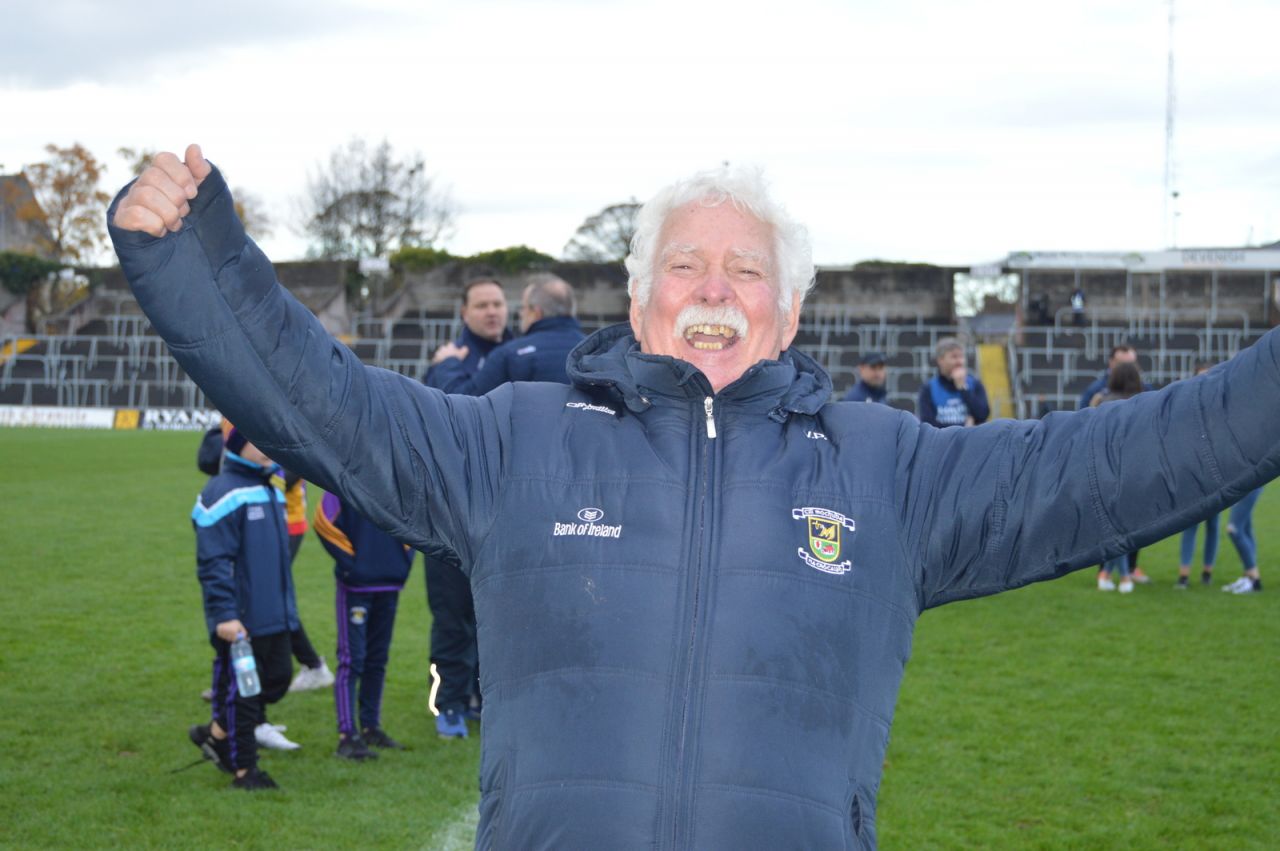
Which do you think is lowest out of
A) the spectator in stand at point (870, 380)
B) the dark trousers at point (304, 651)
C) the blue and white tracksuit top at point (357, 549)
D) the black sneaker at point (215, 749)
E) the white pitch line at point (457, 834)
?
the white pitch line at point (457, 834)

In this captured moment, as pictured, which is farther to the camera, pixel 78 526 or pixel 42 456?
pixel 42 456

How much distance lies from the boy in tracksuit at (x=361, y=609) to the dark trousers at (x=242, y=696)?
0.55 meters

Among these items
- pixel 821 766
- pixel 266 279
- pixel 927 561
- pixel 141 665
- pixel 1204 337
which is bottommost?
pixel 141 665

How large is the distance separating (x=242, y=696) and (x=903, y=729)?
11.7 ft

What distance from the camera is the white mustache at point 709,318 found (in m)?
2.64

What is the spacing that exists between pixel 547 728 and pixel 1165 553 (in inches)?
543

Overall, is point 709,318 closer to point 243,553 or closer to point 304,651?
point 243,553

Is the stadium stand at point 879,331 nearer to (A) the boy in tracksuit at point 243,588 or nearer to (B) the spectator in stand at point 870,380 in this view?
(B) the spectator in stand at point 870,380

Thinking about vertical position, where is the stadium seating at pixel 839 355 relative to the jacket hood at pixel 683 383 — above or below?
above

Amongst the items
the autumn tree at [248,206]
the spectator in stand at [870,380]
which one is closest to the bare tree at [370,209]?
the autumn tree at [248,206]

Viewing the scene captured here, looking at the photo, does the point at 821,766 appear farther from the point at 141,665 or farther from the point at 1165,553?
the point at 1165,553

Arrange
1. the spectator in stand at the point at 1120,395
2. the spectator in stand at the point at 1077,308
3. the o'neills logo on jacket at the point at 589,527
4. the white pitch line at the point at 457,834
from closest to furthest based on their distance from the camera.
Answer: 1. the o'neills logo on jacket at the point at 589,527
2. the white pitch line at the point at 457,834
3. the spectator in stand at the point at 1120,395
4. the spectator in stand at the point at 1077,308

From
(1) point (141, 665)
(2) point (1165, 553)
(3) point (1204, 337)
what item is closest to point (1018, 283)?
(3) point (1204, 337)

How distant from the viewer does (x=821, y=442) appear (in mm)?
2488
